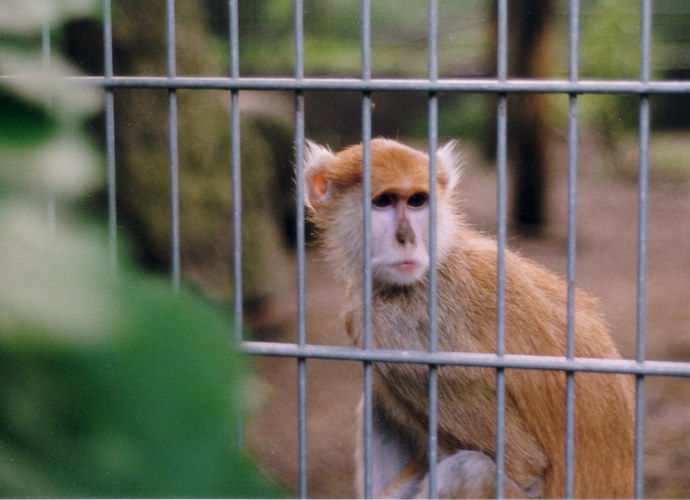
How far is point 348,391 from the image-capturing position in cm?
642

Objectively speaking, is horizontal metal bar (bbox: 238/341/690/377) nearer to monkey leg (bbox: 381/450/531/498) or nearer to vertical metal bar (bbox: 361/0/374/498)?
vertical metal bar (bbox: 361/0/374/498)

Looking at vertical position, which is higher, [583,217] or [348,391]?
[583,217]

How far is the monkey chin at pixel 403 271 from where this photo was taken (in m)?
3.09

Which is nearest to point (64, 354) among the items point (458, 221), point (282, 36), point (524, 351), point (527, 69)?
point (524, 351)

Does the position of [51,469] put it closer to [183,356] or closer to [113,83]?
[183,356]

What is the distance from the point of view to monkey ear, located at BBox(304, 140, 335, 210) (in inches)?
143

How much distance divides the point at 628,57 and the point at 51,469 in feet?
35.9

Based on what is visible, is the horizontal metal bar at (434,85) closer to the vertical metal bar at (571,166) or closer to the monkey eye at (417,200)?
the vertical metal bar at (571,166)

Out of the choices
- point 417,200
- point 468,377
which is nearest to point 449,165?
point 417,200

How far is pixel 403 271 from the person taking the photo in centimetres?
309

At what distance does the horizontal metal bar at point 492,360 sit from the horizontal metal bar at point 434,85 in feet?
1.84

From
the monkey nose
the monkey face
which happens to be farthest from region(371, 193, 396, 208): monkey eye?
the monkey nose

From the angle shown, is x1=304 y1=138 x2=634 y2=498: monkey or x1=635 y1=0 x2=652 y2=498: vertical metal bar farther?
x1=304 y1=138 x2=634 y2=498: monkey

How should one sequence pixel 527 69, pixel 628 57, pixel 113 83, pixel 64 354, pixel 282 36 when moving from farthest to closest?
pixel 628 57, pixel 282 36, pixel 527 69, pixel 113 83, pixel 64 354
